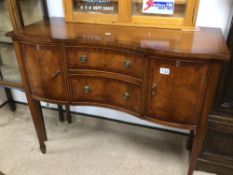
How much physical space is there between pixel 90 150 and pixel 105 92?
0.64 meters

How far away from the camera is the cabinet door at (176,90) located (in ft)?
3.36

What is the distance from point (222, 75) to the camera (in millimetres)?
1190

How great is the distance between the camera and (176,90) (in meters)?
1.09

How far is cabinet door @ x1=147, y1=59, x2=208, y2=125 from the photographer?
40.3 inches

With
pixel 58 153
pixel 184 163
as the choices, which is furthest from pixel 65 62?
pixel 184 163

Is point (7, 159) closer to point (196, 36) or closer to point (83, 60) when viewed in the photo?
point (83, 60)

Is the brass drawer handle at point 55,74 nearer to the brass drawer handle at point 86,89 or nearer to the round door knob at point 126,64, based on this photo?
the brass drawer handle at point 86,89

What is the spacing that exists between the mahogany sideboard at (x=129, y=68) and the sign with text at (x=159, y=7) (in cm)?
12

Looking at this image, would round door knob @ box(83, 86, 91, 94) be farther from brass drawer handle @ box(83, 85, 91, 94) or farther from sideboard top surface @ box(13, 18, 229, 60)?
sideboard top surface @ box(13, 18, 229, 60)

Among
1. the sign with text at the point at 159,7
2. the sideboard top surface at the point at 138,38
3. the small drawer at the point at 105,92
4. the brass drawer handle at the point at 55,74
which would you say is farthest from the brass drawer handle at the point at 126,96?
the sign with text at the point at 159,7

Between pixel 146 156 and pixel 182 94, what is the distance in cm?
75

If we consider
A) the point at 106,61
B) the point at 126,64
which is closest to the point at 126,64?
the point at 126,64

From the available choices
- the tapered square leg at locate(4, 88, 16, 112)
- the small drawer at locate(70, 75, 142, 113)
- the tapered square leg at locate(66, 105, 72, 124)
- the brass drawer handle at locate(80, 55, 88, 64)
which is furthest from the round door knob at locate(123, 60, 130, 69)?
the tapered square leg at locate(4, 88, 16, 112)

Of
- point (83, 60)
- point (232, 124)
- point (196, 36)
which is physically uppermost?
point (196, 36)
